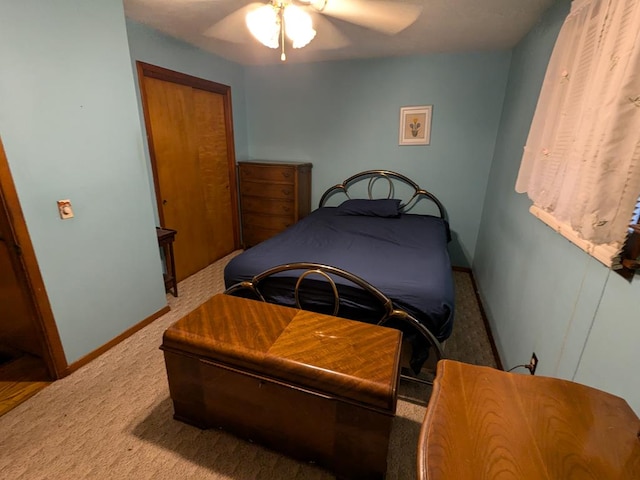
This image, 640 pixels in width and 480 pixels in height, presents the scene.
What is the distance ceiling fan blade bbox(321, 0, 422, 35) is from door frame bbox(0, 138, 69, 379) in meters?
2.09

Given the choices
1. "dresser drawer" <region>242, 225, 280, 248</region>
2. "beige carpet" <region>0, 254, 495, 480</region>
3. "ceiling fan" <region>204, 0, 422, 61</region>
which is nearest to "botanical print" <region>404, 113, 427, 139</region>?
"ceiling fan" <region>204, 0, 422, 61</region>

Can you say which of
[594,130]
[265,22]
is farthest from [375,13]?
[594,130]

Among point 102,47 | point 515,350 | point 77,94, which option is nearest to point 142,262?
point 77,94

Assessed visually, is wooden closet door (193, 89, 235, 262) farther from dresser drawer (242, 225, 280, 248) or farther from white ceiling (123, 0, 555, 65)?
white ceiling (123, 0, 555, 65)

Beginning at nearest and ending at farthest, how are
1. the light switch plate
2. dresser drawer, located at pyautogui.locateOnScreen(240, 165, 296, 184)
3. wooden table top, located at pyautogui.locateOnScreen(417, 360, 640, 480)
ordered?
wooden table top, located at pyautogui.locateOnScreen(417, 360, 640, 480)
the light switch plate
dresser drawer, located at pyautogui.locateOnScreen(240, 165, 296, 184)

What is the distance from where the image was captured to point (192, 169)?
10.4 ft

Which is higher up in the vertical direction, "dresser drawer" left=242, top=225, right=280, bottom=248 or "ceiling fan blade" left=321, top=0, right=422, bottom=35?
"ceiling fan blade" left=321, top=0, right=422, bottom=35

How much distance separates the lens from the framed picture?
324 cm

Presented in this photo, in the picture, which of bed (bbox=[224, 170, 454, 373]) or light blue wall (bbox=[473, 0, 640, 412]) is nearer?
light blue wall (bbox=[473, 0, 640, 412])

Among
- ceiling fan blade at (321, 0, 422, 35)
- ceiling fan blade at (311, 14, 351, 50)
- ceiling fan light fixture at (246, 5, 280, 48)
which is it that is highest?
ceiling fan blade at (311, 14, 351, 50)

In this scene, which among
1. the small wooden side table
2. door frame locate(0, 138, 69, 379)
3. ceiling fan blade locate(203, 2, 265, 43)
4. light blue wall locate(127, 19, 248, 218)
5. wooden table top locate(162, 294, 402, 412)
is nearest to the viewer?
wooden table top locate(162, 294, 402, 412)

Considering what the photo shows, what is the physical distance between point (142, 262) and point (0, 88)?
1269 mm

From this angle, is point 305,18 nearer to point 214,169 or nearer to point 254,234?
point 214,169

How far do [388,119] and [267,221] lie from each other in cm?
188
